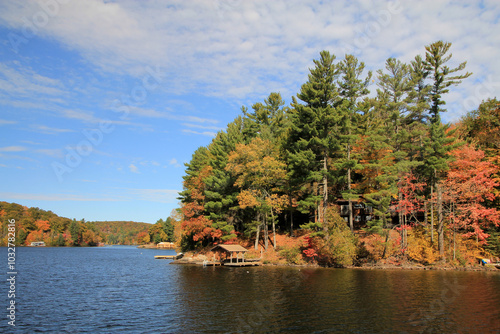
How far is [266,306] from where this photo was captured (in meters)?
24.1

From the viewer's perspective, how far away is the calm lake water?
1920cm

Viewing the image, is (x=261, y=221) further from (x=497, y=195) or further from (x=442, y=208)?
(x=497, y=195)

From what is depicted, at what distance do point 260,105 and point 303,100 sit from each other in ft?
94.7

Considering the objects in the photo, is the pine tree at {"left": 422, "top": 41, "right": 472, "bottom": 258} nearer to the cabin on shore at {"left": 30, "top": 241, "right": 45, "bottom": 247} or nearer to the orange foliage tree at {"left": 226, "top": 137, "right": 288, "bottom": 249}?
the orange foliage tree at {"left": 226, "top": 137, "right": 288, "bottom": 249}

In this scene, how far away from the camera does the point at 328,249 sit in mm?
49562

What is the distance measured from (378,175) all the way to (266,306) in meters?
34.2

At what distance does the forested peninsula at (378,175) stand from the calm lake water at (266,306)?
498 inches

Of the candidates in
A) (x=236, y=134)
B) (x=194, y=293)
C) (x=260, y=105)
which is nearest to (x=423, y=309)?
(x=194, y=293)

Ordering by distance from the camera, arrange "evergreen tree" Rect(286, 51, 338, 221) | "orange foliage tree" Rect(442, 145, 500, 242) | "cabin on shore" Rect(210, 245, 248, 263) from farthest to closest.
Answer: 1. "cabin on shore" Rect(210, 245, 248, 263)
2. "evergreen tree" Rect(286, 51, 338, 221)
3. "orange foliage tree" Rect(442, 145, 500, 242)

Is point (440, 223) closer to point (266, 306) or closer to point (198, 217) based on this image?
point (266, 306)

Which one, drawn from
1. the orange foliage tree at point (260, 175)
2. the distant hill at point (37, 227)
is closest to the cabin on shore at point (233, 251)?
the orange foliage tree at point (260, 175)

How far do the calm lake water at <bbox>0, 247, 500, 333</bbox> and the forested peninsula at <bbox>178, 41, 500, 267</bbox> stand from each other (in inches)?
498

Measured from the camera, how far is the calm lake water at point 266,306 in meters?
19.2

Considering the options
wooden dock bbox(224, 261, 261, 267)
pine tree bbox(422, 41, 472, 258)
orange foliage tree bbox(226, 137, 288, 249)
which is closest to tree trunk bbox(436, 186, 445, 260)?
pine tree bbox(422, 41, 472, 258)
